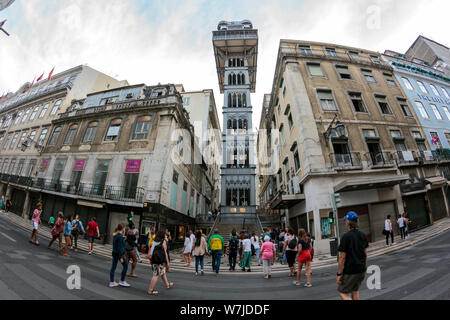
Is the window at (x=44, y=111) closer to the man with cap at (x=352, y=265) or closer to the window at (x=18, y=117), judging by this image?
the window at (x=18, y=117)

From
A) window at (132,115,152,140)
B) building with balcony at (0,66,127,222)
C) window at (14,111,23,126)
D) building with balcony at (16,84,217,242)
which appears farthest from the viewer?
window at (14,111,23,126)

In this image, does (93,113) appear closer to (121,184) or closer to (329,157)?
(121,184)

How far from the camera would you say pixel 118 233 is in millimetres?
5535

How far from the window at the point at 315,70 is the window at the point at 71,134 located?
2482 cm

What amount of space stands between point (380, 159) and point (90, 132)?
2640 centimetres

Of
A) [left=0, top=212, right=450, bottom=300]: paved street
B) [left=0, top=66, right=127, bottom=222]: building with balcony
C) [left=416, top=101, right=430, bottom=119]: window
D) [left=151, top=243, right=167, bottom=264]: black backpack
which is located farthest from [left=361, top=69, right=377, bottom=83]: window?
[left=0, top=66, right=127, bottom=222]: building with balcony

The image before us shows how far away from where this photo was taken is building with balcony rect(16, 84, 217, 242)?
14.3 metres

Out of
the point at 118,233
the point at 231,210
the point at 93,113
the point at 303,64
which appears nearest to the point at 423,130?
the point at 303,64

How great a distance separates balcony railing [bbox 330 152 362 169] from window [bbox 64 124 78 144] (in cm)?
2453

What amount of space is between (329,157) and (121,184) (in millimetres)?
16733

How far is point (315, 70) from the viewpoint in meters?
18.5

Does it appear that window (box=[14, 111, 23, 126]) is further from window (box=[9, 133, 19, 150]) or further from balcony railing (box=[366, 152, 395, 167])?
balcony railing (box=[366, 152, 395, 167])

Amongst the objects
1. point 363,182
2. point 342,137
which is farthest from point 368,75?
point 363,182
